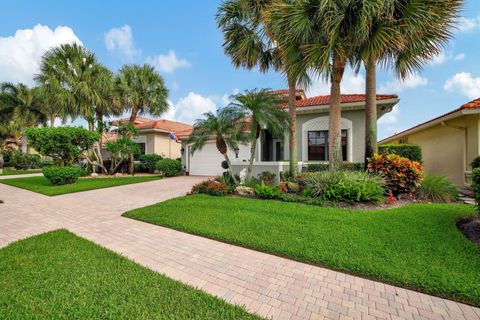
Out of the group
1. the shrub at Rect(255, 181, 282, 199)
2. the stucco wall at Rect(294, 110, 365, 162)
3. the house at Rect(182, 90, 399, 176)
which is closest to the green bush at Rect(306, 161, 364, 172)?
the house at Rect(182, 90, 399, 176)

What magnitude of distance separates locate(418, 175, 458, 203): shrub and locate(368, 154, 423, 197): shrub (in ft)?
1.13

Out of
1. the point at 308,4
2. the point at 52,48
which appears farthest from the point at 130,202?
the point at 52,48

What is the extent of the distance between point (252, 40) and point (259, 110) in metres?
3.37

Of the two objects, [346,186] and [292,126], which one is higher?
[292,126]

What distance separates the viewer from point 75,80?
15375 millimetres

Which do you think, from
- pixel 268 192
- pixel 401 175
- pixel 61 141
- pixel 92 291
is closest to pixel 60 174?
pixel 61 141

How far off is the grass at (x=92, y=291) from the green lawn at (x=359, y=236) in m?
1.71

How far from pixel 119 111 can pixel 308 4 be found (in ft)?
53.3

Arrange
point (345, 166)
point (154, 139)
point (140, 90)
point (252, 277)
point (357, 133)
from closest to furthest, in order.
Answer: point (252, 277), point (345, 166), point (357, 133), point (140, 90), point (154, 139)

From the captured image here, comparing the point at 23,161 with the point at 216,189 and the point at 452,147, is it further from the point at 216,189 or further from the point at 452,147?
the point at 452,147

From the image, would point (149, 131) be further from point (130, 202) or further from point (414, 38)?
point (414, 38)

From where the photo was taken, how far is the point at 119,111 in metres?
17.7

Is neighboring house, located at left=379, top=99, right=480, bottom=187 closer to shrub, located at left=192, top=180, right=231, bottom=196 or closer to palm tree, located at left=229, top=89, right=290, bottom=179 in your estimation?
palm tree, located at left=229, top=89, right=290, bottom=179

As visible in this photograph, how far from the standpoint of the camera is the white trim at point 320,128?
11672 millimetres
